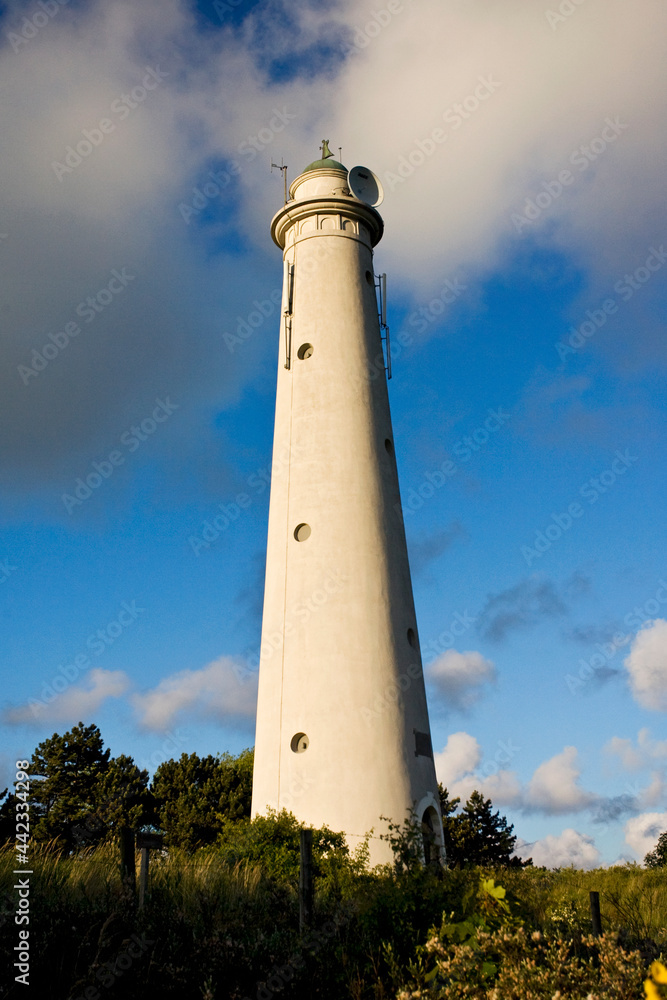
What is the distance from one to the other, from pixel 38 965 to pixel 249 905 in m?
3.17

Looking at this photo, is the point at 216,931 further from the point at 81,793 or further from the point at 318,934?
the point at 81,793

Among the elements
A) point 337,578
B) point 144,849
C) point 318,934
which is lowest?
point 318,934

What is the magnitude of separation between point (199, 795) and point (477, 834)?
11.9 metres

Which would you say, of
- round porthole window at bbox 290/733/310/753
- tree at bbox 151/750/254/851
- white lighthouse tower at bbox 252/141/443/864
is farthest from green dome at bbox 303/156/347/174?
tree at bbox 151/750/254/851

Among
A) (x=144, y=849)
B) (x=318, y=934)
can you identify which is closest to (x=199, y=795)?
(x=144, y=849)

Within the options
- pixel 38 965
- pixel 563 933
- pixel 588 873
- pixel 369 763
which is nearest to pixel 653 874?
pixel 588 873

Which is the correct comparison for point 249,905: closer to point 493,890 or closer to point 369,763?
point 493,890

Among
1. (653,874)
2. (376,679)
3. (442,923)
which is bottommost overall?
(442,923)

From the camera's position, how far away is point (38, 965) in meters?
8.22

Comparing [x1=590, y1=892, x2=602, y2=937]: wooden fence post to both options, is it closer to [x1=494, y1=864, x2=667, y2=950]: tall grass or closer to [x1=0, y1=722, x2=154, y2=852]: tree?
[x1=494, y1=864, x2=667, y2=950]: tall grass

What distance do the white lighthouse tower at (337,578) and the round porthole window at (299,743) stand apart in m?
0.03

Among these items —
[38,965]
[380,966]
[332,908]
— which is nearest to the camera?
[38,965]

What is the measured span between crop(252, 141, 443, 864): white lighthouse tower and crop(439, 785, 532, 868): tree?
611 inches

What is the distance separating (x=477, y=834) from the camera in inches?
1326
